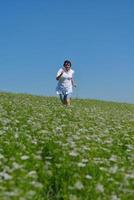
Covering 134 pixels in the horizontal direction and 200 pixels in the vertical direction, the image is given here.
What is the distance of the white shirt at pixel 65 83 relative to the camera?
2691 cm

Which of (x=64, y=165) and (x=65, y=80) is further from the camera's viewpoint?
(x=65, y=80)

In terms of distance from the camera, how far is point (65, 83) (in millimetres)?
27109

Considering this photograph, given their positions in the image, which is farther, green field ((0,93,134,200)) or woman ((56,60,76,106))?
woman ((56,60,76,106))

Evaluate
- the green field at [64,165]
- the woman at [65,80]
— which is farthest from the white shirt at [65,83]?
the green field at [64,165]

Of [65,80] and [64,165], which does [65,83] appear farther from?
[64,165]

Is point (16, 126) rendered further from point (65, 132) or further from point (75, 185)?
point (75, 185)

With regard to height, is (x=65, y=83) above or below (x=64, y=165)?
above

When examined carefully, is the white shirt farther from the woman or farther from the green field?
the green field

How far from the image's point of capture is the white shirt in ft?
88.3


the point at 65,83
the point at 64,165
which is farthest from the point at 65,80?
the point at 64,165

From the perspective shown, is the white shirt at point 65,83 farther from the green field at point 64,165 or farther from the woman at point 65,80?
the green field at point 64,165

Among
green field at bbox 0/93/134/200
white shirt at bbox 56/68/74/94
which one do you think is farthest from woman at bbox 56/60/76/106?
green field at bbox 0/93/134/200

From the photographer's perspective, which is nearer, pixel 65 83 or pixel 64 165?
pixel 64 165

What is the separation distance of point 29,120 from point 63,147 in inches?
215
